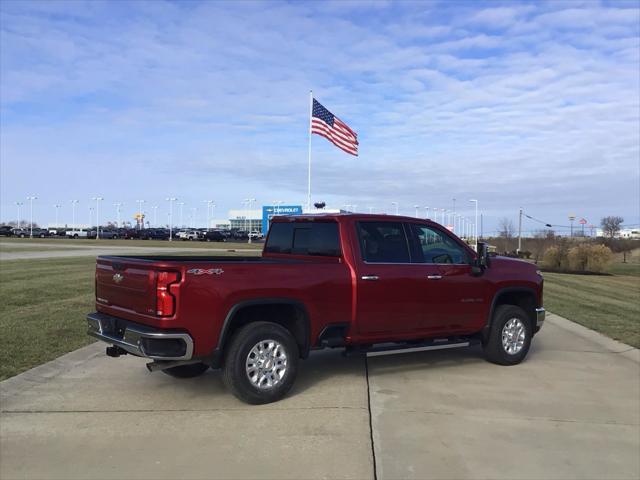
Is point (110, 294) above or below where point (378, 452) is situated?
above

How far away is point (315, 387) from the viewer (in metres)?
6.32

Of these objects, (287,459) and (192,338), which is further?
(192,338)

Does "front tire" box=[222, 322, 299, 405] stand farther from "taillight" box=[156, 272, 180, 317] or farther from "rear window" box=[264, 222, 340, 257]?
"rear window" box=[264, 222, 340, 257]

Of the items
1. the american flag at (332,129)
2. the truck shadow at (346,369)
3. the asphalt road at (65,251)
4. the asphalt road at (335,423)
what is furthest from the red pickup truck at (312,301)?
the asphalt road at (65,251)

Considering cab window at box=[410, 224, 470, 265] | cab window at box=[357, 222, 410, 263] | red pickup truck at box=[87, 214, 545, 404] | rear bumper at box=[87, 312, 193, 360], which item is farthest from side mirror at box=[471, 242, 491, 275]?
rear bumper at box=[87, 312, 193, 360]

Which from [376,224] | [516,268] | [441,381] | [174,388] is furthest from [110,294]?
[516,268]

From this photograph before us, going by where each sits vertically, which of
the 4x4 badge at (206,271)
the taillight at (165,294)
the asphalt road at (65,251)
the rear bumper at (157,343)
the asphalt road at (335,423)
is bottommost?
the asphalt road at (335,423)

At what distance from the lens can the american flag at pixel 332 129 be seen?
25359 mm

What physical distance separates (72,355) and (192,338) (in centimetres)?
310

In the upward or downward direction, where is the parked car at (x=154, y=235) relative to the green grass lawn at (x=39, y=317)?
upward

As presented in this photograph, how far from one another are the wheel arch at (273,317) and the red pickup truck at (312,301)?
0.01 metres

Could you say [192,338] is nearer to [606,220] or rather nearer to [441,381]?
[441,381]

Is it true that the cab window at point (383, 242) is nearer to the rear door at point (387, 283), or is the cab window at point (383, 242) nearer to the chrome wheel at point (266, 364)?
the rear door at point (387, 283)

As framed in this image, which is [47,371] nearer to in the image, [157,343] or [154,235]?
[157,343]
